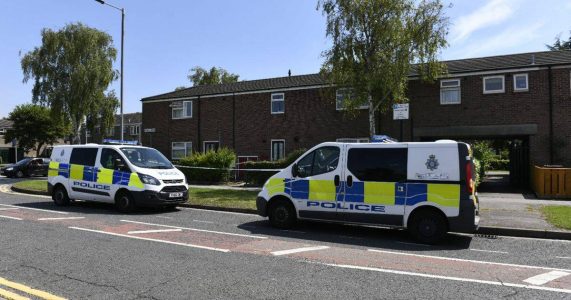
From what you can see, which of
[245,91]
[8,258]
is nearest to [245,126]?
[245,91]

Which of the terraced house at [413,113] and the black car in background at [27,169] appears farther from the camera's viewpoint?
the black car in background at [27,169]

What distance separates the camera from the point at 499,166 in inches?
1752

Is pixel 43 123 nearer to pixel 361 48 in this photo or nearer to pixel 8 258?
pixel 361 48

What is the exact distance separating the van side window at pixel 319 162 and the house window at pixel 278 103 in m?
17.1

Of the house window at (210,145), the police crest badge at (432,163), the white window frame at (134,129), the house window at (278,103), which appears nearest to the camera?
the police crest badge at (432,163)

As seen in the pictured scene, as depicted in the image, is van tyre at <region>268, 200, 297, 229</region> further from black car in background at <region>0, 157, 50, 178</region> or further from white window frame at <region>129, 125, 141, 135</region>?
white window frame at <region>129, 125, 141, 135</region>

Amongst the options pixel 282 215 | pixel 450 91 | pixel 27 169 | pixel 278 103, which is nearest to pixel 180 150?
pixel 278 103

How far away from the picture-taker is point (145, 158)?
42.5 feet

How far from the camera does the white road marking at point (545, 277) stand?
5614 millimetres

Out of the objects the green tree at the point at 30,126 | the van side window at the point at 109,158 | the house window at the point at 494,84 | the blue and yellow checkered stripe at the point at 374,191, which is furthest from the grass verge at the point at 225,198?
the green tree at the point at 30,126

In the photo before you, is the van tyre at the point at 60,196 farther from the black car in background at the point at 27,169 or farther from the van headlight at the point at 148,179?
the black car in background at the point at 27,169

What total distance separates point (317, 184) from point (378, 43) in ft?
34.6

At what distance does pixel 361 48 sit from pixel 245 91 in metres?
11.0

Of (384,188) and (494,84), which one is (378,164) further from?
(494,84)
